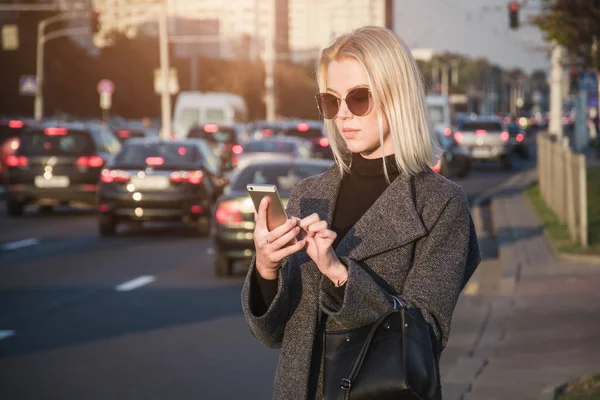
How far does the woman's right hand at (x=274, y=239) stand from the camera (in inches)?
117

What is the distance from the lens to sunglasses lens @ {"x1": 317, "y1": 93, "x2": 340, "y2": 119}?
11.2 ft

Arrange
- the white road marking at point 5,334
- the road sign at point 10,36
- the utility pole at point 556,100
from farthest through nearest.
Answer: the road sign at point 10,36, the utility pole at point 556,100, the white road marking at point 5,334

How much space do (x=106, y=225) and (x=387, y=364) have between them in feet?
58.0

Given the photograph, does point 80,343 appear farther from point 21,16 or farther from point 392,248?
point 21,16

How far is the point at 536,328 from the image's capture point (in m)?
10.7

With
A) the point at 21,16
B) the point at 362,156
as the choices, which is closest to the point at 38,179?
the point at 362,156

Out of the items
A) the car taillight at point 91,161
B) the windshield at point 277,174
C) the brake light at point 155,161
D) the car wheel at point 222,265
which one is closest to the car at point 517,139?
the car taillight at point 91,161

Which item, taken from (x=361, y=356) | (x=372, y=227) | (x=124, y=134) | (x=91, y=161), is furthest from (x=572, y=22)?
(x=124, y=134)

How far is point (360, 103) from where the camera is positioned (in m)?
3.32

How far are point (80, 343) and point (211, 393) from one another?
2274 millimetres

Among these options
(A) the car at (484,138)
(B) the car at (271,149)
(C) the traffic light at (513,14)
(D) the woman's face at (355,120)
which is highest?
(C) the traffic light at (513,14)

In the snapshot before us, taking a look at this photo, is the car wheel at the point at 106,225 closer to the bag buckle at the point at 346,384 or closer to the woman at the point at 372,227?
the woman at the point at 372,227

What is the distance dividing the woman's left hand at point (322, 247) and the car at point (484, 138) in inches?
1725

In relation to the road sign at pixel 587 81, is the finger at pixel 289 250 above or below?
above
